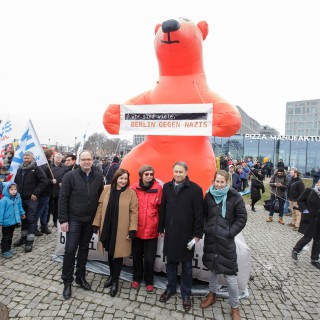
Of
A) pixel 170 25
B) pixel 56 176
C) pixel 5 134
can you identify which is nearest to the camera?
pixel 170 25

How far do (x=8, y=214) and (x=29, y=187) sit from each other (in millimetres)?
674

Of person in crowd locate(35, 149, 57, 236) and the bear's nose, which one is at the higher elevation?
the bear's nose

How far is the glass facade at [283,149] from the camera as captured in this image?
23.5 m

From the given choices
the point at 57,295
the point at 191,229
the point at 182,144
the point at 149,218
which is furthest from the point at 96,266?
the point at 182,144

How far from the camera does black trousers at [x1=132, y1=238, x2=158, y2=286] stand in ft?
10.6

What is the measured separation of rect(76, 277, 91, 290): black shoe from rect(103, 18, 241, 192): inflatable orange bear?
1622 mm

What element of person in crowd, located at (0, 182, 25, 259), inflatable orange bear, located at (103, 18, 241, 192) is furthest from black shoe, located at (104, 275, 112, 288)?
person in crowd, located at (0, 182, 25, 259)

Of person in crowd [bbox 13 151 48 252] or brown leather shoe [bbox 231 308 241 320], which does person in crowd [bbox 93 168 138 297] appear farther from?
person in crowd [bbox 13 151 48 252]

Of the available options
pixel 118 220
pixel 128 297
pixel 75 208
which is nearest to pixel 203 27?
pixel 118 220

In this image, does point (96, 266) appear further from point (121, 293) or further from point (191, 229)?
point (191, 229)

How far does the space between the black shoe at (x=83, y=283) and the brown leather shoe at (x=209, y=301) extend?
152 centimetres

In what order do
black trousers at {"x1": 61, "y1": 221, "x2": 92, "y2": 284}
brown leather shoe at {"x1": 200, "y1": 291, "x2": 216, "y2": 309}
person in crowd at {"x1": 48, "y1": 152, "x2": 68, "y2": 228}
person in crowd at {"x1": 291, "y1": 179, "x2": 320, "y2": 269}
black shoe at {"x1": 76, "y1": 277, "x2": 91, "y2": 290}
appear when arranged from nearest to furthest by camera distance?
brown leather shoe at {"x1": 200, "y1": 291, "x2": 216, "y2": 309}
black trousers at {"x1": 61, "y1": 221, "x2": 92, "y2": 284}
black shoe at {"x1": 76, "y1": 277, "x2": 91, "y2": 290}
person in crowd at {"x1": 291, "y1": 179, "x2": 320, "y2": 269}
person in crowd at {"x1": 48, "y1": 152, "x2": 68, "y2": 228}

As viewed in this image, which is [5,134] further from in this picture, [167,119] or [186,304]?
[186,304]

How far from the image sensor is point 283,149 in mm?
24750
